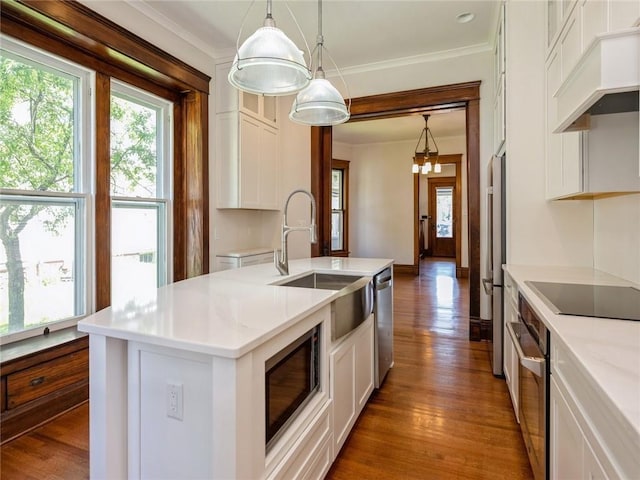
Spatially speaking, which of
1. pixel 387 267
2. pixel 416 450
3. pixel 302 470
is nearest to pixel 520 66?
pixel 387 267

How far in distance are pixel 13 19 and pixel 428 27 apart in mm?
3190

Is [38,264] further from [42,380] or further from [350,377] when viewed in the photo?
[350,377]

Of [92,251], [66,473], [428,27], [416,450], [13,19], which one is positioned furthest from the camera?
[428,27]

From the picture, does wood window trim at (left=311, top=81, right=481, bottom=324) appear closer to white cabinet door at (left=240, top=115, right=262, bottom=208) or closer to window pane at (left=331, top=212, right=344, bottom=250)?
white cabinet door at (left=240, top=115, right=262, bottom=208)

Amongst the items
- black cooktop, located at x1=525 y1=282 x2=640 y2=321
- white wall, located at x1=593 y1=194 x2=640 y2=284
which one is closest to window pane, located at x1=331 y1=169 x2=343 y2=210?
white wall, located at x1=593 y1=194 x2=640 y2=284

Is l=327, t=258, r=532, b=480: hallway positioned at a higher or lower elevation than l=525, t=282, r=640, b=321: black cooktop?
lower

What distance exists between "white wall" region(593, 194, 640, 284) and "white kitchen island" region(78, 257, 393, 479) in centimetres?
170

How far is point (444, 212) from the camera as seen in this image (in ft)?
37.7

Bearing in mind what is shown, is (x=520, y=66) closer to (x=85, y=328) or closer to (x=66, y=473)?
(x=85, y=328)

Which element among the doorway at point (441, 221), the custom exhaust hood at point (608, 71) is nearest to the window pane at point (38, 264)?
the custom exhaust hood at point (608, 71)

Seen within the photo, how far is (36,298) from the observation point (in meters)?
2.44

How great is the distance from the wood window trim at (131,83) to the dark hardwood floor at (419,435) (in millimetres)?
1062

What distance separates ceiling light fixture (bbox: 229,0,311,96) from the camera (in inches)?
65.9

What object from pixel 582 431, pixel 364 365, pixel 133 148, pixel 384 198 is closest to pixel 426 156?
pixel 384 198
